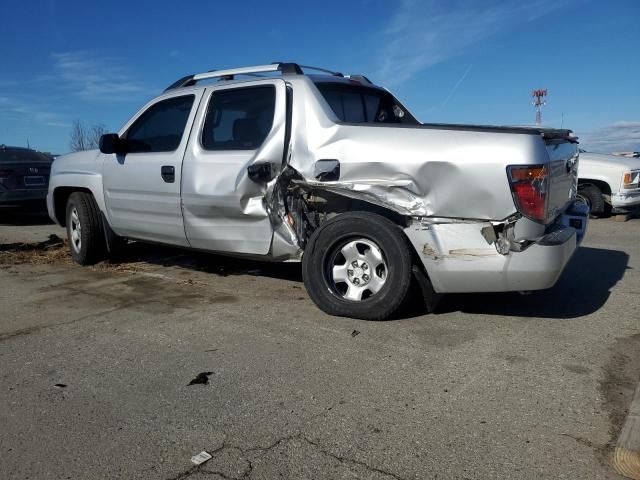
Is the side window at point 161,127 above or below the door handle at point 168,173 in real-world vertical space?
above

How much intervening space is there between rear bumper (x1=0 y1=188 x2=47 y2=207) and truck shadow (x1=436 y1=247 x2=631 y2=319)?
29.0ft

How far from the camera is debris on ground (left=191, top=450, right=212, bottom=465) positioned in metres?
2.43

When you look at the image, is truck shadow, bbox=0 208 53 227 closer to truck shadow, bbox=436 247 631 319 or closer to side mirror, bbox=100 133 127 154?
side mirror, bbox=100 133 127 154

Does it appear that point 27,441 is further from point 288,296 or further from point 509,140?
point 509,140

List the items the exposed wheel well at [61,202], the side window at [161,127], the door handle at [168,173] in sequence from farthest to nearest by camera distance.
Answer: the exposed wheel well at [61,202]
the side window at [161,127]
the door handle at [168,173]

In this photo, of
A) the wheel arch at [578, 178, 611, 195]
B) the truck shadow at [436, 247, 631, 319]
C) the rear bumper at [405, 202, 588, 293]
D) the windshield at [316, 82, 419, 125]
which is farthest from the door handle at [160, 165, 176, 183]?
the wheel arch at [578, 178, 611, 195]

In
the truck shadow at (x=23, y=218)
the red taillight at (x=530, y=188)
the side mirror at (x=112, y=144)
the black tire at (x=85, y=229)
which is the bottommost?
the truck shadow at (x=23, y=218)

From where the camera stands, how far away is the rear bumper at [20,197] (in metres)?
10.5

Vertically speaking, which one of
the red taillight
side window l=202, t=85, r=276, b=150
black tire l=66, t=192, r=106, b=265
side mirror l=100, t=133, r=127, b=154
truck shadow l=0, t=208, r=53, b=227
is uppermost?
side window l=202, t=85, r=276, b=150

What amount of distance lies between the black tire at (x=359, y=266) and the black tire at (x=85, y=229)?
303 cm

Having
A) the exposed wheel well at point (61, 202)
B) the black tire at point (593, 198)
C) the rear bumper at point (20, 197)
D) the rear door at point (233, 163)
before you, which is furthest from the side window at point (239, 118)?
the black tire at point (593, 198)

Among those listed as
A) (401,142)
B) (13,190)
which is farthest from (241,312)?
(13,190)

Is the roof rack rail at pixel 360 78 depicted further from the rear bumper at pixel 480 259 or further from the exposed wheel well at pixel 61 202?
the exposed wheel well at pixel 61 202

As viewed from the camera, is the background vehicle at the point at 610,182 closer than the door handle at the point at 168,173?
No
